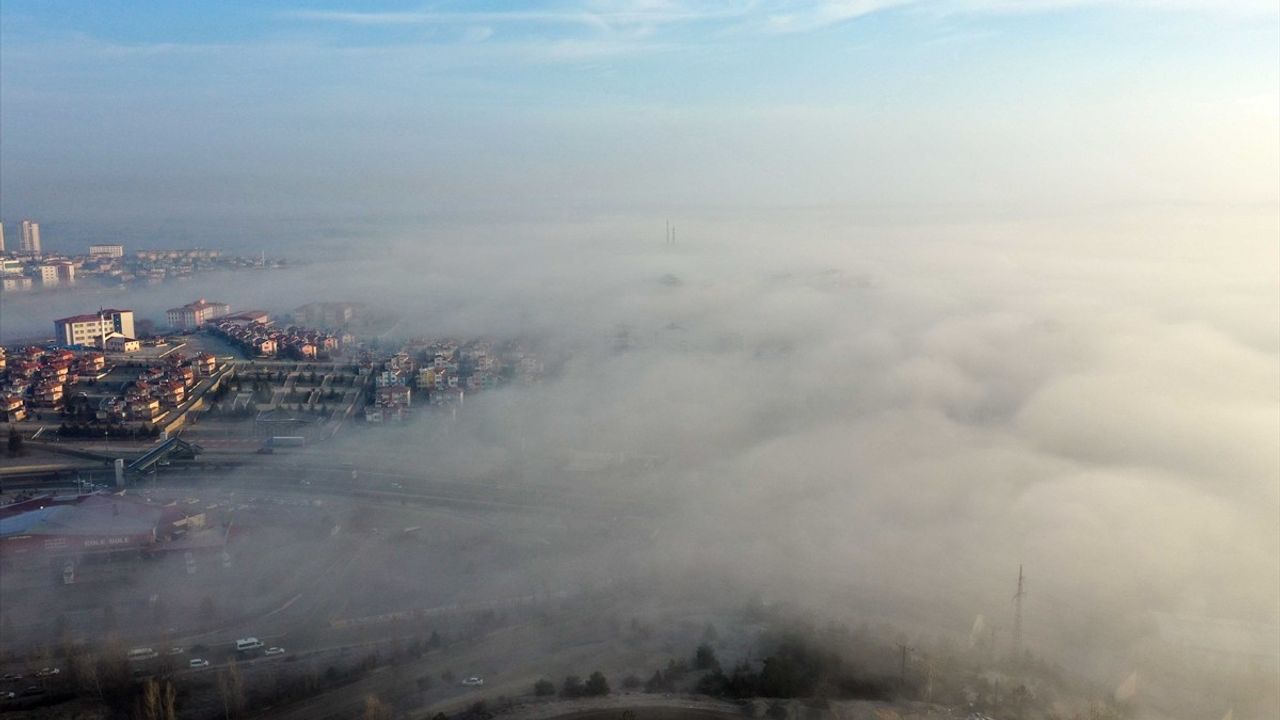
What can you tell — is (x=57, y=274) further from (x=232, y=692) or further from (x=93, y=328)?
(x=232, y=692)

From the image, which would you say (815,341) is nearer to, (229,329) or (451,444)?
(451,444)

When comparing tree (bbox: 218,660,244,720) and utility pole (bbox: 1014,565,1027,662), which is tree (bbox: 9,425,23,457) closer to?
tree (bbox: 218,660,244,720)

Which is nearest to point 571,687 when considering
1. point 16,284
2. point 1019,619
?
point 1019,619

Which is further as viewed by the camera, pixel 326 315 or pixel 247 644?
pixel 326 315

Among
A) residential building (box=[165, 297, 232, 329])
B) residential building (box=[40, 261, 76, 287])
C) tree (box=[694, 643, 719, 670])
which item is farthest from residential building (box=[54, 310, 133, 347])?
tree (box=[694, 643, 719, 670])

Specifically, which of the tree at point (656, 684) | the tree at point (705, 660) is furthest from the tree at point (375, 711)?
the tree at point (705, 660)

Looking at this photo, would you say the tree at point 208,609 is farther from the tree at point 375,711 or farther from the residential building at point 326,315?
the residential building at point 326,315

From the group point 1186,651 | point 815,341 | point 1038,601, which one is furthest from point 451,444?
point 1186,651
